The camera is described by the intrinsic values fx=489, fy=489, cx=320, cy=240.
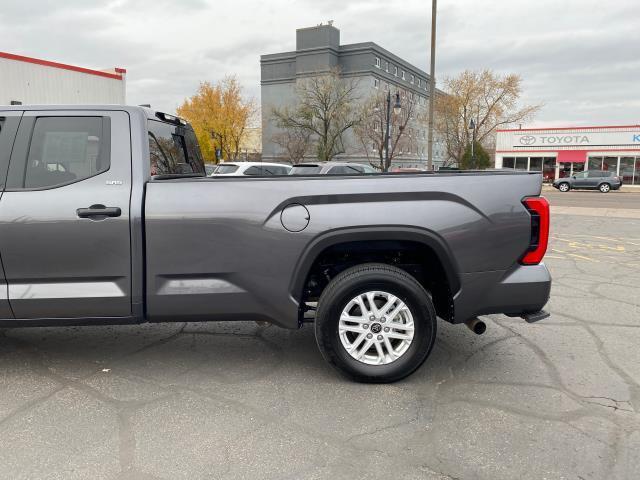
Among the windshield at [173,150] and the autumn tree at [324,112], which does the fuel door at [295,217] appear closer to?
the windshield at [173,150]

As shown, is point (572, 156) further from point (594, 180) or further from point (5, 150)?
point (5, 150)

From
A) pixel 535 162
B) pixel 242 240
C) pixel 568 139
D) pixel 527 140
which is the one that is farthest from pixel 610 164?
pixel 242 240

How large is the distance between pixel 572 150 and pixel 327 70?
1159 inches

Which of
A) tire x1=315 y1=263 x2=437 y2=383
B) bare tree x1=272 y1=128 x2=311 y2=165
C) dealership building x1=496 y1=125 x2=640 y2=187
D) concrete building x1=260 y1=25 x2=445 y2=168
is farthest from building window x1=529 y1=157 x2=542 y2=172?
tire x1=315 y1=263 x2=437 y2=383

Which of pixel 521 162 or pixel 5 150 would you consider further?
pixel 521 162

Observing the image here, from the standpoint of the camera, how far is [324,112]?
5016cm

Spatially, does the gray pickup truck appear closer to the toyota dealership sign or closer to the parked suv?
the parked suv

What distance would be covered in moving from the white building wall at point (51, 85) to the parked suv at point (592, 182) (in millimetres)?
28704

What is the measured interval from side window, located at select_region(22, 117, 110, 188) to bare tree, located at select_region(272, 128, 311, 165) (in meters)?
52.3

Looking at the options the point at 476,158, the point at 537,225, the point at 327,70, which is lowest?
the point at 537,225

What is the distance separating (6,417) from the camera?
9.71ft

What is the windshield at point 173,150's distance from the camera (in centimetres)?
359

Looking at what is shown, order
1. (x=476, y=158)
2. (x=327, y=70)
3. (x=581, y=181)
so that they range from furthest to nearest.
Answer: (x=327, y=70) < (x=476, y=158) < (x=581, y=181)

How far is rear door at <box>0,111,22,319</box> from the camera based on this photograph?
10.6 feet
